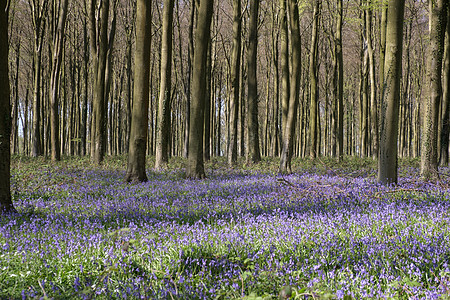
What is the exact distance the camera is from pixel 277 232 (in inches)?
171

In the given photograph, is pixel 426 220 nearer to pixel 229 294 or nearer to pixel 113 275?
pixel 229 294

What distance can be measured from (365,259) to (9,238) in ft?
13.6

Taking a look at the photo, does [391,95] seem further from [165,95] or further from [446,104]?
[446,104]

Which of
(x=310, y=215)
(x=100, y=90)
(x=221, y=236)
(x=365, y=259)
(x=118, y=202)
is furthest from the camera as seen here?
(x=100, y=90)

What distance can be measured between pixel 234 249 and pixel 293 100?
9.12 metres

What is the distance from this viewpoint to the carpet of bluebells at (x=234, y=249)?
9.43ft

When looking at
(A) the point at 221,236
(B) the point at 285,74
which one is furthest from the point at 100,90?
(A) the point at 221,236

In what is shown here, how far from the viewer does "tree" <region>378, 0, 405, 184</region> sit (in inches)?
320

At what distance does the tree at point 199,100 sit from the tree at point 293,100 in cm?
304

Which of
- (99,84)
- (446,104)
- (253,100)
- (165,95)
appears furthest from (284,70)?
(99,84)

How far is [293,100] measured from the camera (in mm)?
12188

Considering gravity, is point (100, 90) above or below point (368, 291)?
above

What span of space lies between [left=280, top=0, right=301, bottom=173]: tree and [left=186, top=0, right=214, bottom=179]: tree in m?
3.04

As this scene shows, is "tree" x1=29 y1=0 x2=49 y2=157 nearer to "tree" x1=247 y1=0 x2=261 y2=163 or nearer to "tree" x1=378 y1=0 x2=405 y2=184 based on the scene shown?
"tree" x1=247 y1=0 x2=261 y2=163
